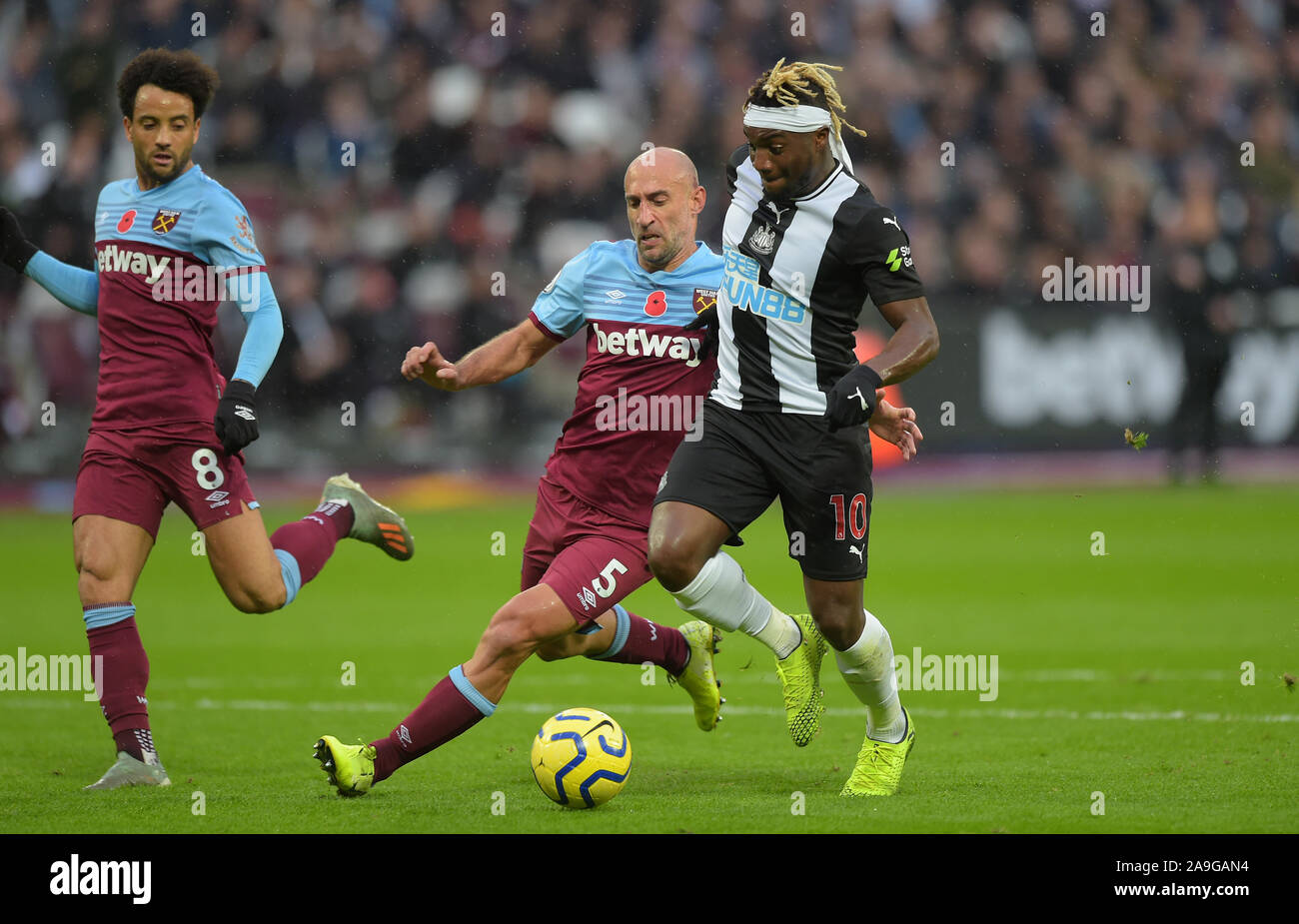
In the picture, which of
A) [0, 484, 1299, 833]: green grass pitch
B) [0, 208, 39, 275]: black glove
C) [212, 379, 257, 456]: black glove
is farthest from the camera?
[0, 208, 39, 275]: black glove

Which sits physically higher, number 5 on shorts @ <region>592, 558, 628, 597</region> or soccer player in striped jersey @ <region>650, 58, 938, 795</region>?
soccer player in striped jersey @ <region>650, 58, 938, 795</region>

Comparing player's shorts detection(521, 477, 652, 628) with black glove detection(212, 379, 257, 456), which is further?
black glove detection(212, 379, 257, 456)

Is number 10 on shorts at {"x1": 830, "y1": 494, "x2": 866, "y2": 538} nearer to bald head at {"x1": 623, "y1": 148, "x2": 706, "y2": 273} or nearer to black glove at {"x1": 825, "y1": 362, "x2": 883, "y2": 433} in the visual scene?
black glove at {"x1": 825, "y1": 362, "x2": 883, "y2": 433}

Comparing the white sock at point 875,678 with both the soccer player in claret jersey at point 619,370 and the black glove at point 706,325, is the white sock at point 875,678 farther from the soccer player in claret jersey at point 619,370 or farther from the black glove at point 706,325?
the black glove at point 706,325

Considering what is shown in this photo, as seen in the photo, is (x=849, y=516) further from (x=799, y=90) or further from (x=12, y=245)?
(x=12, y=245)

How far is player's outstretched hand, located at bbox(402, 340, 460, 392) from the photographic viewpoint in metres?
5.82

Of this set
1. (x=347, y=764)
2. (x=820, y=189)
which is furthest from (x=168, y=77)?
(x=347, y=764)

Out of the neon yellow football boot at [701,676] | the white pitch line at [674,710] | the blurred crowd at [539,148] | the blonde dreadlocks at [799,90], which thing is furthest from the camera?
the blurred crowd at [539,148]

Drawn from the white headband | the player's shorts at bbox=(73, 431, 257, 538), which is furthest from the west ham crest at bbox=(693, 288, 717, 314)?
the player's shorts at bbox=(73, 431, 257, 538)

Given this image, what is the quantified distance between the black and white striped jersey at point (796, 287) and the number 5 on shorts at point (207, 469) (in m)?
1.93

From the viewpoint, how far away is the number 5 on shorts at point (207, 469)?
617 cm

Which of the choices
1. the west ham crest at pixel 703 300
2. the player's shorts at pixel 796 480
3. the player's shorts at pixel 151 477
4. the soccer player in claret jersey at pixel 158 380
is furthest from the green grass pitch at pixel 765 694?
the west ham crest at pixel 703 300

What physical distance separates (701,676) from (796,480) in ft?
5.16

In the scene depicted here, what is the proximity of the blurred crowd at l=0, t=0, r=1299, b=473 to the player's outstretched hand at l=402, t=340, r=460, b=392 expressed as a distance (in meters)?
9.46
